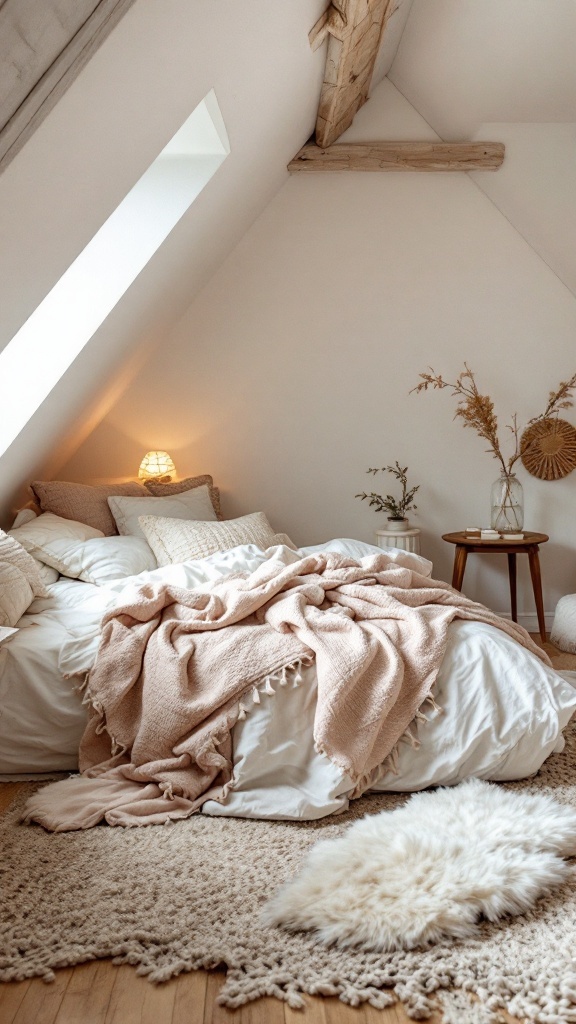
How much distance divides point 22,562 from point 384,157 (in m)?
2.94

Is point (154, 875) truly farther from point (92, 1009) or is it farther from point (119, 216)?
point (119, 216)

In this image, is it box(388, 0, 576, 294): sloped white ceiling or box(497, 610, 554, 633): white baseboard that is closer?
box(388, 0, 576, 294): sloped white ceiling

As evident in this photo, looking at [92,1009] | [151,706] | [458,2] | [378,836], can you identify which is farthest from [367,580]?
[458,2]

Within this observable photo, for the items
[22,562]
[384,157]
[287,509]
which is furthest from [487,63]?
[22,562]

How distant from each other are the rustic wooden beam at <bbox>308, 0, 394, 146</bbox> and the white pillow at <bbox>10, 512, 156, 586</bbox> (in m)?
2.11

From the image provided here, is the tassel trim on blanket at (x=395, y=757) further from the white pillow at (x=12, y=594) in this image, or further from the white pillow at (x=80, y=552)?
the white pillow at (x=80, y=552)

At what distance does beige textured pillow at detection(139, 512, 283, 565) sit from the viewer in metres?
3.75

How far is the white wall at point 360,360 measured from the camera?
15.7ft

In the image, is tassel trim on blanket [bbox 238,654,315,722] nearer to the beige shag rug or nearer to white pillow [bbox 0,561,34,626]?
the beige shag rug

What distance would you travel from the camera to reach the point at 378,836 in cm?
211

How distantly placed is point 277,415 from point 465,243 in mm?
1371

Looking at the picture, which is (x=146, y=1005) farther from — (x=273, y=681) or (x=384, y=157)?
(x=384, y=157)

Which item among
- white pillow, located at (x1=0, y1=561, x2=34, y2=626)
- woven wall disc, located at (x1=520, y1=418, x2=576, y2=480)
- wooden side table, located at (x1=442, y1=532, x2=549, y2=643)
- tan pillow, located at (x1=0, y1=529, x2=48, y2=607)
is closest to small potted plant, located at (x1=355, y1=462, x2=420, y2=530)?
wooden side table, located at (x1=442, y1=532, x2=549, y2=643)

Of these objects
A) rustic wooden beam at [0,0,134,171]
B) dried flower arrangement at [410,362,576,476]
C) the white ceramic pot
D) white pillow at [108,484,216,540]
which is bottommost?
white pillow at [108,484,216,540]
